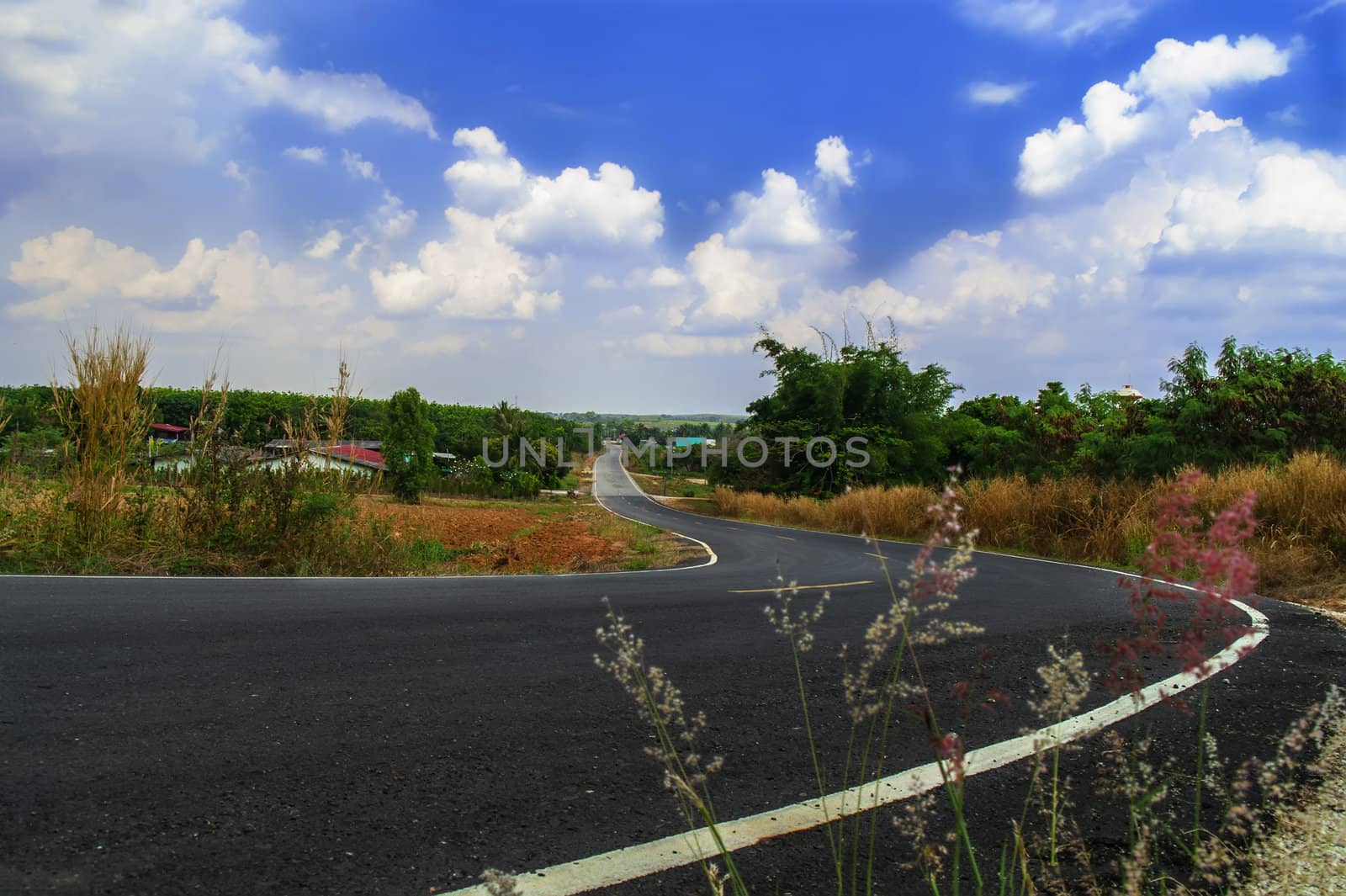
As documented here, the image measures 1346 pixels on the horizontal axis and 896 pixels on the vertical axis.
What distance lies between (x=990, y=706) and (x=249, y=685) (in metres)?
4.20

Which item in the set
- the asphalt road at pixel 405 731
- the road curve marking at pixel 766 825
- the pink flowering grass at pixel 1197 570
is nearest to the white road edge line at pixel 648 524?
the asphalt road at pixel 405 731

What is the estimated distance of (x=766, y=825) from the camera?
3230 millimetres

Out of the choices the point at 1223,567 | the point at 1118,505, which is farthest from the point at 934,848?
→ the point at 1118,505

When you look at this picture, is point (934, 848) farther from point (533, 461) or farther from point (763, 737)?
point (533, 461)

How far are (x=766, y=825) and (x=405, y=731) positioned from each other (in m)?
1.84

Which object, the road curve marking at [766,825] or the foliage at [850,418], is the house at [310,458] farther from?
the foliage at [850,418]

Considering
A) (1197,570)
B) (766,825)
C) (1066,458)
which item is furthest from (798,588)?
(1066,458)

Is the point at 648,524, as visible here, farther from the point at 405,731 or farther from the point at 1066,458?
the point at 405,731

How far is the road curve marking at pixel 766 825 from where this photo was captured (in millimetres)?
2699

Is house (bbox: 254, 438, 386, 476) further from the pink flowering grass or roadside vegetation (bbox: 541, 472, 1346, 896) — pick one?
the pink flowering grass

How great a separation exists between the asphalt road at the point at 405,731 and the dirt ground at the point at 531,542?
6.64 meters

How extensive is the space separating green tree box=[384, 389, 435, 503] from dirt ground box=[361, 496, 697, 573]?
12.6 meters

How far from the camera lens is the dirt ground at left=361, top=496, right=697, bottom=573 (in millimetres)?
16109

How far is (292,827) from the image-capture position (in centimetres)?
305
